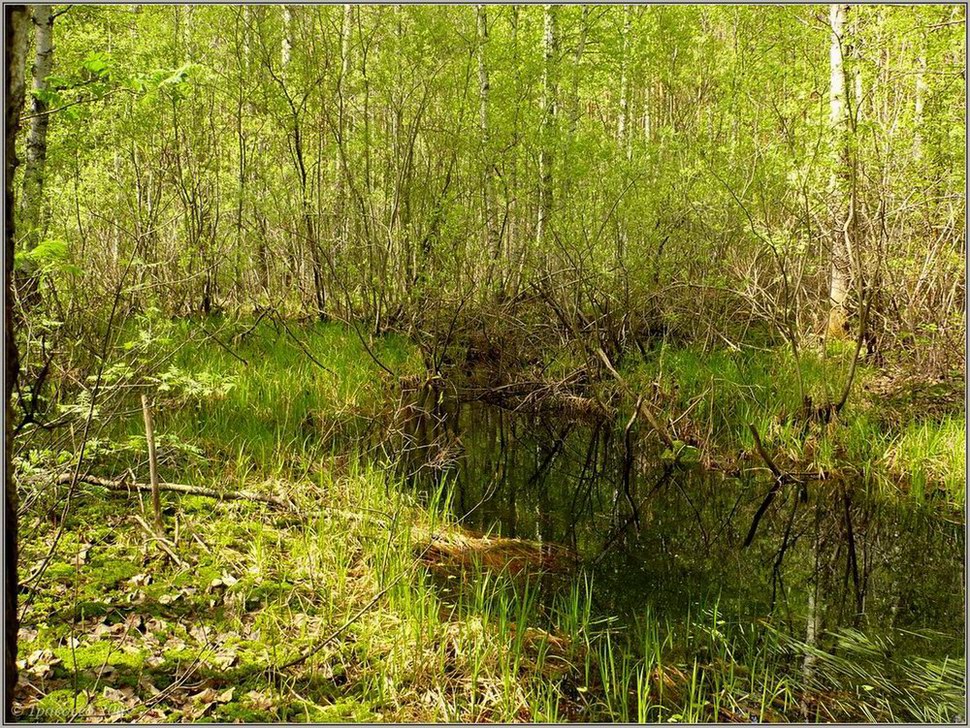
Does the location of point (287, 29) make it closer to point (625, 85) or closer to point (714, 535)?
point (714, 535)

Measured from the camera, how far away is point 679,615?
4.11 m

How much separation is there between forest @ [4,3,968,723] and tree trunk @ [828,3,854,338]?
6cm

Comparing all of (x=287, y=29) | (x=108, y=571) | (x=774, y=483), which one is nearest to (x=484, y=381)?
(x=774, y=483)

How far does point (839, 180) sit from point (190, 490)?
6.27 meters

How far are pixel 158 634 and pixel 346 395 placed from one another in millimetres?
4627

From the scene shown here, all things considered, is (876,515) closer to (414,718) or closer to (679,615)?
(679,615)

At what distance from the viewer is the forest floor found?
2.99 meters

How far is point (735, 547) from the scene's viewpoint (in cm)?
526

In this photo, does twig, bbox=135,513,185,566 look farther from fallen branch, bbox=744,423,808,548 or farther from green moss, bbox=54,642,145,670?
fallen branch, bbox=744,423,808,548

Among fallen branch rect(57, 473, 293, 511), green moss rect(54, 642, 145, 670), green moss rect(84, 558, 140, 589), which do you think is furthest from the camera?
fallen branch rect(57, 473, 293, 511)

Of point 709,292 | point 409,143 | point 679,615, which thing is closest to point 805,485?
point 679,615

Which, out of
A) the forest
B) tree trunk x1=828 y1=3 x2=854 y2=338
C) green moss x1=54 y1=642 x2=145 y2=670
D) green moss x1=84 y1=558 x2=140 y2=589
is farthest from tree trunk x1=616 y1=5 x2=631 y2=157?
green moss x1=54 y1=642 x2=145 y2=670

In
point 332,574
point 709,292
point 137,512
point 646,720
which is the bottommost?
point 646,720

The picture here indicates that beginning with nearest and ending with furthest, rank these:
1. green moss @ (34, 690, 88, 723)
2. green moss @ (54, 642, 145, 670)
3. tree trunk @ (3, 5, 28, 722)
Result: tree trunk @ (3, 5, 28, 722), green moss @ (34, 690, 88, 723), green moss @ (54, 642, 145, 670)
